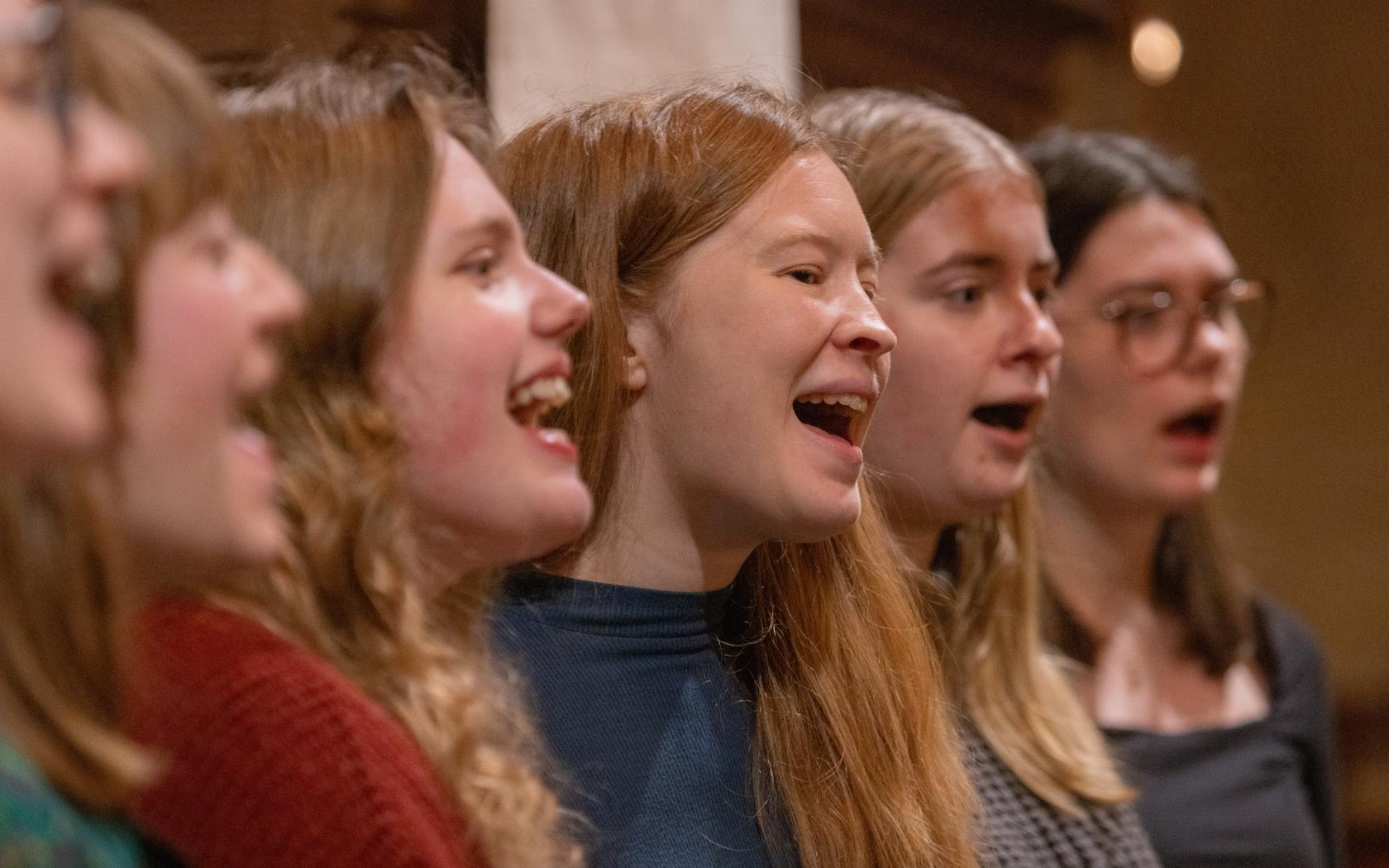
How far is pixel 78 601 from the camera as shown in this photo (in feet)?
2.68

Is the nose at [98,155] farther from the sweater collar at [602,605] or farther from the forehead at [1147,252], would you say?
the forehead at [1147,252]

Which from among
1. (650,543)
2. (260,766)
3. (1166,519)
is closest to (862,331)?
(650,543)

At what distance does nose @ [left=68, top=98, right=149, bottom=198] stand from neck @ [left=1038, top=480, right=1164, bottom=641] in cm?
192

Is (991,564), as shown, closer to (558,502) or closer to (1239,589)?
(1239,589)

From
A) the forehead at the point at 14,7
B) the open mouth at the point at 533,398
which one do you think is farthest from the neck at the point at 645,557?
the forehead at the point at 14,7

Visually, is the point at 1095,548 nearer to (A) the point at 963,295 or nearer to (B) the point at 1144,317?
(B) the point at 1144,317

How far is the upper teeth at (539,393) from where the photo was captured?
49.6 inches

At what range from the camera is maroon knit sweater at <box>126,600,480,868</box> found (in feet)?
3.27

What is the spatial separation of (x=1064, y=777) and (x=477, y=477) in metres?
1.08

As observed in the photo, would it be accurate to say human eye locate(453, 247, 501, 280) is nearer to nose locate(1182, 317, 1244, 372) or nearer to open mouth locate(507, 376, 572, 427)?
open mouth locate(507, 376, 572, 427)

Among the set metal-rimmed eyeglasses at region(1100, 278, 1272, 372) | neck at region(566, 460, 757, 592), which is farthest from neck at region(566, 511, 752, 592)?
metal-rimmed eyeglasses at region(1100, 278, 1272, 372)

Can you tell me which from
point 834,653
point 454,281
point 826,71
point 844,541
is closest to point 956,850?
point 834,653

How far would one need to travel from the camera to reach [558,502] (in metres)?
1.22

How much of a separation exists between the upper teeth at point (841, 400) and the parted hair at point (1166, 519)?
95 centimetres
